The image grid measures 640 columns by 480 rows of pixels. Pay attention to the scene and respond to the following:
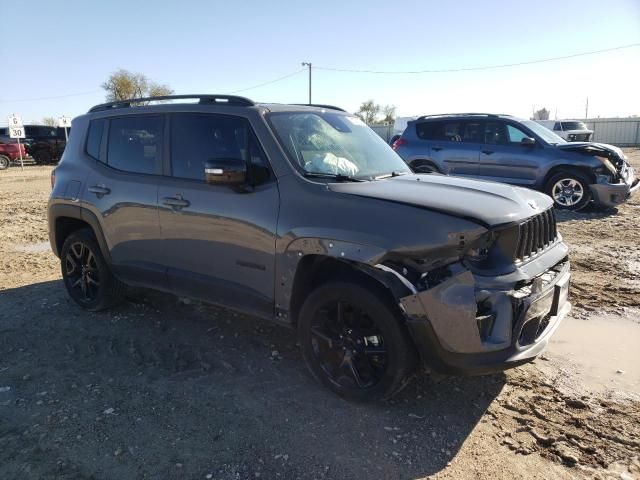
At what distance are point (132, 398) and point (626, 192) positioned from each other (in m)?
9.37

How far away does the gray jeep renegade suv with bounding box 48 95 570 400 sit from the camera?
2785 millimetres

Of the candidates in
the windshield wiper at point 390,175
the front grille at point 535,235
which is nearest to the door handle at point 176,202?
the windshield wiper at point 390,175

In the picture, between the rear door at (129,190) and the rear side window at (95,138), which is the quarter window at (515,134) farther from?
the rear side window at (95,138)

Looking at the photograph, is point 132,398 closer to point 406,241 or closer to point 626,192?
point 406,241

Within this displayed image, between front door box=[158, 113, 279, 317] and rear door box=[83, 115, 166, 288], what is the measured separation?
0.60ft

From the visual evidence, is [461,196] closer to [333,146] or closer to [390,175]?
[390,175]

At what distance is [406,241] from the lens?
2.80 metres

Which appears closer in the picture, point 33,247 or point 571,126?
point 33,247

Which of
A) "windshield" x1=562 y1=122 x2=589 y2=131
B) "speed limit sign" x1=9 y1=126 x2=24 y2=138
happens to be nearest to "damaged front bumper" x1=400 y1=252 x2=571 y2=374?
"speed limit sign" x1=9 y1=126 x2=24 y2=138

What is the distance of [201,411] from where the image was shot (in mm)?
3195

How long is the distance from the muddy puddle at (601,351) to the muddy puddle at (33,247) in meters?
7.17

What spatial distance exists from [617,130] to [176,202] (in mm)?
47893

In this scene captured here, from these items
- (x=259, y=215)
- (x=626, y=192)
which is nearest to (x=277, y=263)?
(x=259, y=215)

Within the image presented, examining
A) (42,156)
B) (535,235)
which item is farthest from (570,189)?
(42,156)
